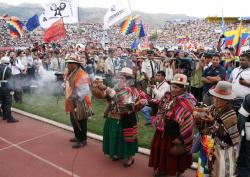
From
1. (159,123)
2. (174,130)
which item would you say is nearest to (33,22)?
(159,123)

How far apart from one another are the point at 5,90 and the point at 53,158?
3.42 m

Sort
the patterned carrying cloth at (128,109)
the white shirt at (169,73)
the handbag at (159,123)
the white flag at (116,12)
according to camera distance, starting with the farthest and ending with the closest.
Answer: the white shirt at (169,73) < the white flag at (116,12) < the patterned carrying cloth at (128,109) < the handbag at (159,123)

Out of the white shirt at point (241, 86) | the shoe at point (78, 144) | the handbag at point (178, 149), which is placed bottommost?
the shoe at point (78, 144)

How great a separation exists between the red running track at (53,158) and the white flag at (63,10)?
3.30 metres

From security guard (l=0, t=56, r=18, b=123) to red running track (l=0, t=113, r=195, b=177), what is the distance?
81 cm

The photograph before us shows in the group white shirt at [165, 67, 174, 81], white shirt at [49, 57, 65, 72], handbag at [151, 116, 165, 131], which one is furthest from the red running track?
white shirt at [49, 57, 65, 72]

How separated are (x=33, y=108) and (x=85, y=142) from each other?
4.00 m

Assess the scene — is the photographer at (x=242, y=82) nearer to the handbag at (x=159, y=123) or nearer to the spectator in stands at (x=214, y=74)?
the spectator in stands at (x=214, y=74)

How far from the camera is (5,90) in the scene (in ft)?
26.8

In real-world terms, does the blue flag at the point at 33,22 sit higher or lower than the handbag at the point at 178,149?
higher

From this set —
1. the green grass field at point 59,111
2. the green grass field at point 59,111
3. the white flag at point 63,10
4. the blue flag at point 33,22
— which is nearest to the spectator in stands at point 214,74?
the green grass field at point 59,111

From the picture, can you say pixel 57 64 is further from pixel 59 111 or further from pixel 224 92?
pixel 224 92

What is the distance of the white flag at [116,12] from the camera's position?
895 centimetres

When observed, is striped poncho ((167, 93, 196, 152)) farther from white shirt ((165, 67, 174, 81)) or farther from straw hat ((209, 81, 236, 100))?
white shirt ((165, 67, 174, 81))
